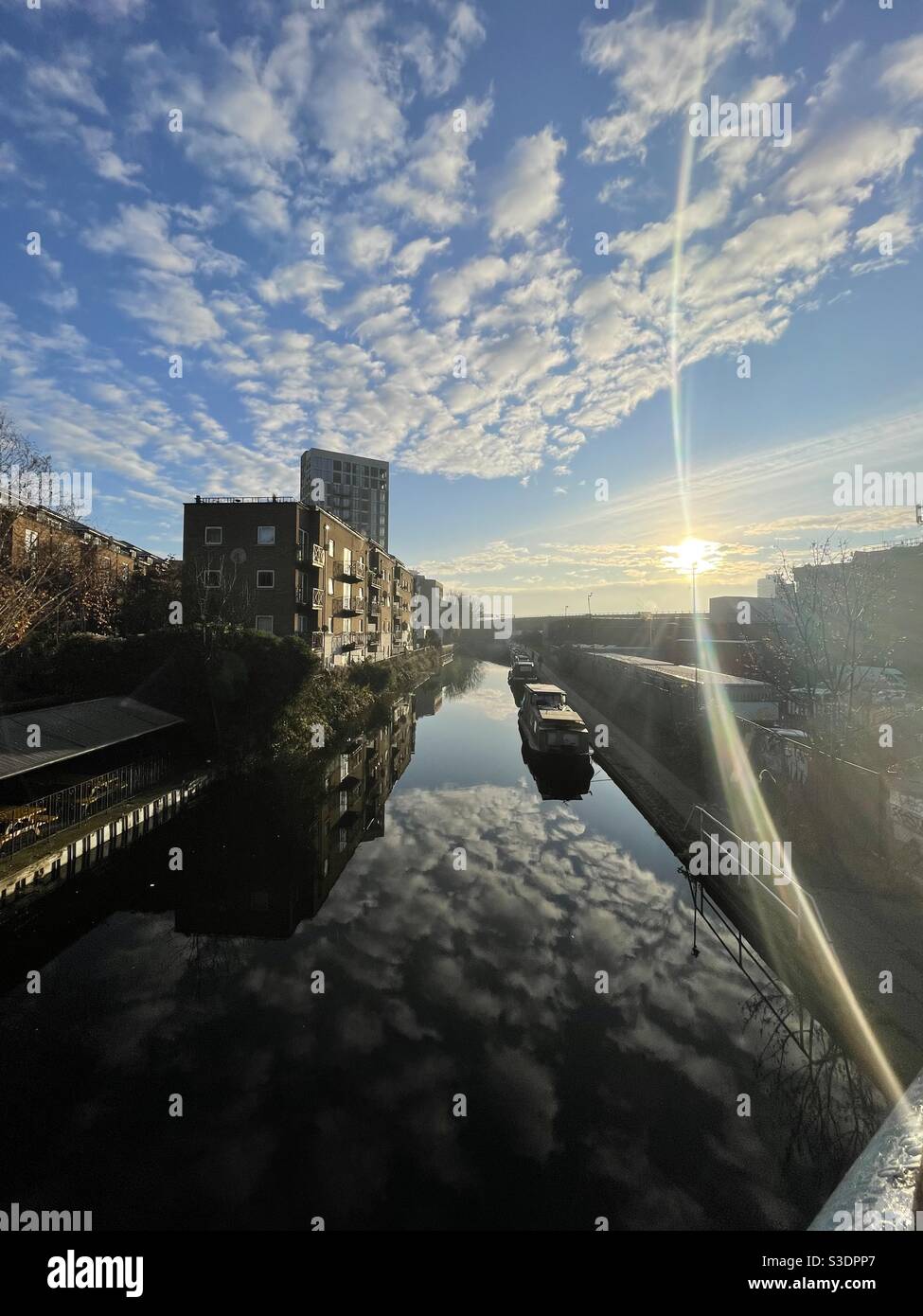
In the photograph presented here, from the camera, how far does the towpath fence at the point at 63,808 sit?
40.2 feet

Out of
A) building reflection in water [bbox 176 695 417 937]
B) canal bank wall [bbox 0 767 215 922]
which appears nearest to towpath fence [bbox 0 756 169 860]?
canal bank wall [bbox 0 767 215 922]

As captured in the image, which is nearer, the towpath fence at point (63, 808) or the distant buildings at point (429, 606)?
the towpath fence at point (63, 808)

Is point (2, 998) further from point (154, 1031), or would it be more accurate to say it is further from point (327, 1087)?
point (327, 1087)

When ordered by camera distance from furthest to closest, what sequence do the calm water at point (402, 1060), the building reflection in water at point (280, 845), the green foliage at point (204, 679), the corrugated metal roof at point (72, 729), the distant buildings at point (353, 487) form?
the distant buildings at point (353, 487) → the green foliage at point (204, 679) → the corrugated metal roof at point (72, 729) → the building reflection in water at point (280, 845) → the calm water at point (402, 1060)

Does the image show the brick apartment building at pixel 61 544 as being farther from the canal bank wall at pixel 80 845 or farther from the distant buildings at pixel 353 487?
the distant buildings at pixel 353 487

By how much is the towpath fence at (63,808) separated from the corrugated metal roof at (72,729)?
34.5 inches

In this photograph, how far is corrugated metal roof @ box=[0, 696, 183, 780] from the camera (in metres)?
13.7

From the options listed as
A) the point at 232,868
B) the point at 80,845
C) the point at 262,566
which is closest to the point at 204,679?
the point at 80,845

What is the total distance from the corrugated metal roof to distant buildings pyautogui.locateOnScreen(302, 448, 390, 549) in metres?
103

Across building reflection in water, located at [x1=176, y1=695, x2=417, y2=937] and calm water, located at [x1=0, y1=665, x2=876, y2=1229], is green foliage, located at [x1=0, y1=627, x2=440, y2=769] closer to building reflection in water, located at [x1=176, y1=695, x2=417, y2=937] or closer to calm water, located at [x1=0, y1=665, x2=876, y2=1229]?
building reflection in water, located at [x1=176, y1=695, x2=417, y2=937]

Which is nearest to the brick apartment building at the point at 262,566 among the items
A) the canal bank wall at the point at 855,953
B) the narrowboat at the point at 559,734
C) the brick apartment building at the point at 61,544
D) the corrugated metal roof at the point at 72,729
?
the brick apartment building at the point at 61,544

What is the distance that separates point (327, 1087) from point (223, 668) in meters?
19.5

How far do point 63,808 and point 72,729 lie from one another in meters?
3.71
